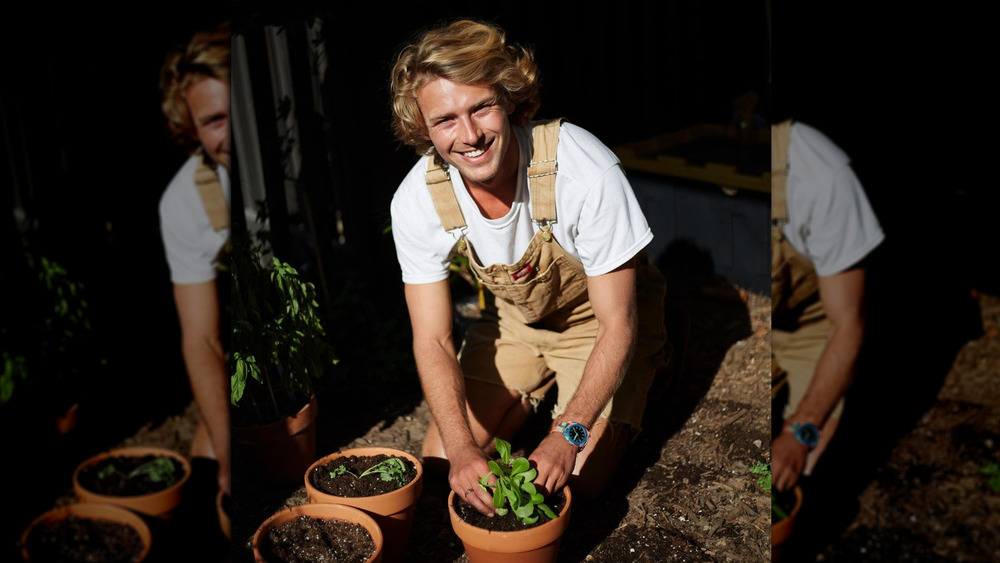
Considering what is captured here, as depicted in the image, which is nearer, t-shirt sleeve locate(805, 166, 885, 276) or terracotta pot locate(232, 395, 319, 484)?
t-shirt sleeve locate(805, 166, 885, 276)

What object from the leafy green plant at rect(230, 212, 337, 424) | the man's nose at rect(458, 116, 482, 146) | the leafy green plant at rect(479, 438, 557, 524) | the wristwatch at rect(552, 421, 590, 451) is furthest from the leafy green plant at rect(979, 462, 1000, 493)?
the leafy green plant at rect(230, 212, 337, 424)

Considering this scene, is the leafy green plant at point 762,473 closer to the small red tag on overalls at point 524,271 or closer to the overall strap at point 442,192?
the small red tag on overalls at point 524,271

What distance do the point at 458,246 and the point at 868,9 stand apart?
1037mm

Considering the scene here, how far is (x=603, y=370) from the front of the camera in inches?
78.3

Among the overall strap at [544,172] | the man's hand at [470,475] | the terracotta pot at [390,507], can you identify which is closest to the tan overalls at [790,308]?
the overall strap at [544,172]

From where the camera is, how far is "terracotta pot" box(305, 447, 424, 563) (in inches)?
74.5

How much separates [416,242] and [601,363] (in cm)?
53

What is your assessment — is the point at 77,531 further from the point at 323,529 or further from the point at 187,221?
the point at 187,221

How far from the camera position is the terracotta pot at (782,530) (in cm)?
174

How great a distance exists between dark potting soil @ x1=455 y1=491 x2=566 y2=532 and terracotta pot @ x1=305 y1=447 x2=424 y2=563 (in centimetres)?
12

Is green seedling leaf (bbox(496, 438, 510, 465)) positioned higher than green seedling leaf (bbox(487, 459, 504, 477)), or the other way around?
green seedling leaf (bbox(496, 438, 510, 465))

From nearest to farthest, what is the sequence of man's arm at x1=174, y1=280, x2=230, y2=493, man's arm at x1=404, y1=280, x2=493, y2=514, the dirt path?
1. man's arm at x1=174, y1=280, x2=230, y2=493
2. man's arm at x1=404, y1=280, x2=493, y2=514
3. the dirt path

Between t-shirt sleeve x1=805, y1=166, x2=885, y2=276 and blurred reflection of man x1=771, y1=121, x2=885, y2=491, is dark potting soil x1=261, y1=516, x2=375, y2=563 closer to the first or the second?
blurred reflection of man x1=771, y1=121, x2=885, y2=491

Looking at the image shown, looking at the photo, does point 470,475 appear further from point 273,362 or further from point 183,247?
point 183,247
